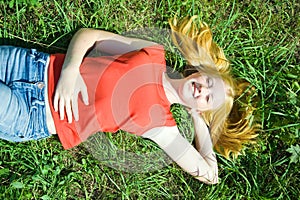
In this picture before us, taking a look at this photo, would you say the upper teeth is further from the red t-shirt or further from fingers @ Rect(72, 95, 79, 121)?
fingers @ Rect(72, 95, 79, 121)

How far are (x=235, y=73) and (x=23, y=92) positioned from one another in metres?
1.13

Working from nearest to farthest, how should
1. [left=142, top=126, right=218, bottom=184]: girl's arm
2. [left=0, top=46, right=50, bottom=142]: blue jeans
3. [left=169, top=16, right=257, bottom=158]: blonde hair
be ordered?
[left=0, top=46, right=50, bottom=142]: blue jeans < [left=142, top=126, right=218, bottom=184]: girl's arm < [left=169, top=16, right=257, bottom=158]: blonde hair

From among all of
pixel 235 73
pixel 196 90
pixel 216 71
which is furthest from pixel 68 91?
pixel 235 73

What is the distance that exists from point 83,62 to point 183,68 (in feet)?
1.96

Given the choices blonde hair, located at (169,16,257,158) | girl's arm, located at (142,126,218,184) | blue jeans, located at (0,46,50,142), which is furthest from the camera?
blonde hair, located at (169,16,257,158)

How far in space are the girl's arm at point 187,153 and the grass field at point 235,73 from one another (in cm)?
10

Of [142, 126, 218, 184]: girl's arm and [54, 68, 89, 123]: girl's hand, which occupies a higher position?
[54, 68, 89, 123]: girl's hand

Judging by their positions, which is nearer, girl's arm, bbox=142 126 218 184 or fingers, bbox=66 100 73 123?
fingers, bbox=66 100 73 123

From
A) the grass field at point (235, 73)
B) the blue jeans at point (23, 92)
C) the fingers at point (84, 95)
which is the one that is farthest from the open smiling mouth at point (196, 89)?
the blue jeans at point (23, 92)

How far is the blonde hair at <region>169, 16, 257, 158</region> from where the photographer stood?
256 cm

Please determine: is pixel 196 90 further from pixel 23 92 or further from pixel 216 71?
pixel 23 92

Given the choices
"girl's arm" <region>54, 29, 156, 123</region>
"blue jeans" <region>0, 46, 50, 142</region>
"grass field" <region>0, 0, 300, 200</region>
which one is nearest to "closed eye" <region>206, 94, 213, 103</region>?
"grass field" <region>0, 0, 300, 200</region>

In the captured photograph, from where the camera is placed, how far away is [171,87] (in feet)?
7.97

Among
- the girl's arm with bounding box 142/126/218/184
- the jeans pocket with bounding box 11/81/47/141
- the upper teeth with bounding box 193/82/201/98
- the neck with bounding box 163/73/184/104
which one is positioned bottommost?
the girl's arm with bounding box 142/126/218/184
